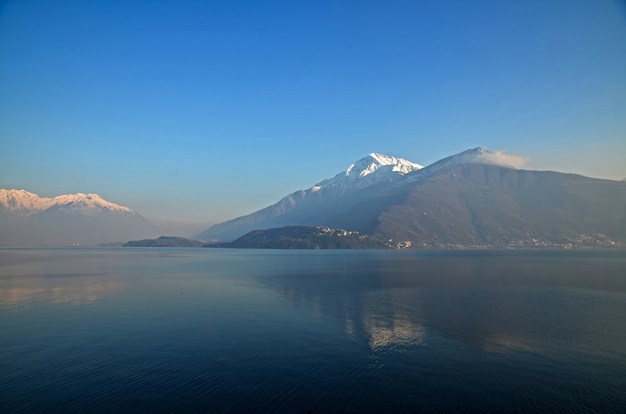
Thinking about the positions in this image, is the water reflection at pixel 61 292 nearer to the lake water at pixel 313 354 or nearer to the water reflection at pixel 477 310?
the lake water at pixel 313 354

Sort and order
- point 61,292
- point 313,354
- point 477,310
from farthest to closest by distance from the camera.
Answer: point 61,292 → point 477,310 → point 313,354

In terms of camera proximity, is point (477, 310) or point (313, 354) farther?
point (477, 310)

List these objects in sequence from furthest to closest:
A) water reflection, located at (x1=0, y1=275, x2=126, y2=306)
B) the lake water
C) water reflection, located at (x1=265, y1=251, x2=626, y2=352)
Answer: water reflection, located at (x1=0, y1=275, x2=126, y2=306)
water reflection, located at (x1=265, y1=251, x2=626, y2=352)
the lake water

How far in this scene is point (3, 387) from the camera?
25359 millimetres

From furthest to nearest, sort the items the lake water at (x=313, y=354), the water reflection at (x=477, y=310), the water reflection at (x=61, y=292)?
the water reflection at (x=61, y=292), the water reflection at (x=477, y=310), the lake water at (x=313, y=354)

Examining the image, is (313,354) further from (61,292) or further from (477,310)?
(61,292)

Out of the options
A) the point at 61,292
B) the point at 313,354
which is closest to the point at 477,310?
the point at 313,354

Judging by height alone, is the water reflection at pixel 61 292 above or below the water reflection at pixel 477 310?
above

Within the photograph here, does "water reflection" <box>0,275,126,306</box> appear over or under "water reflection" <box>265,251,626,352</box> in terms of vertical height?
over

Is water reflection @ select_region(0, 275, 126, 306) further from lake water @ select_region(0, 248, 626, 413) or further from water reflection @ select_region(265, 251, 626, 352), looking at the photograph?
water reflection @ select_region(265, 251, 626, 352)

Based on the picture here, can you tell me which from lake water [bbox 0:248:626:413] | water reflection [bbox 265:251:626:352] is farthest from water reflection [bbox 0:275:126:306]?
water reflection [bbox 265:251:626:352]

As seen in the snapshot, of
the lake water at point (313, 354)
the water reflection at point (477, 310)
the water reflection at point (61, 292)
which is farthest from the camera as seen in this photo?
the water reflection at point (61, 292)

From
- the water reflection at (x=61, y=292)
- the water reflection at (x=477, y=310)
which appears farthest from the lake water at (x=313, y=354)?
the water reflection at (x=61, y=292)

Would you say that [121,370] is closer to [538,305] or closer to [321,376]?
Result: [321,376]
